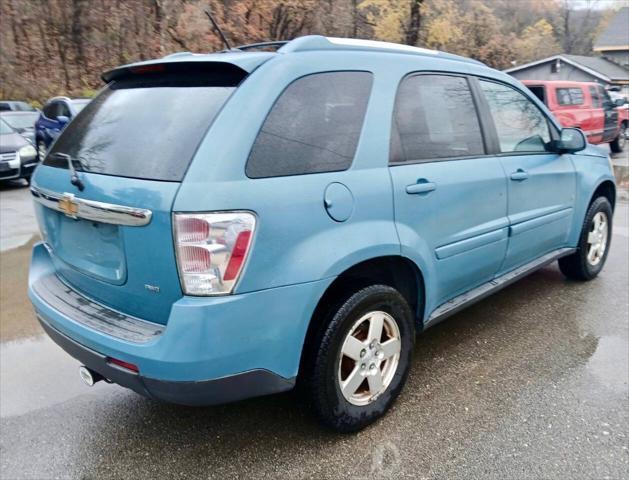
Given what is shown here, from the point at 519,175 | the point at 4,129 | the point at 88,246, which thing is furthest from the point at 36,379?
the point at 4,129

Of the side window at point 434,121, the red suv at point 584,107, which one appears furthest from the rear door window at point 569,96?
the side window at point 434,121

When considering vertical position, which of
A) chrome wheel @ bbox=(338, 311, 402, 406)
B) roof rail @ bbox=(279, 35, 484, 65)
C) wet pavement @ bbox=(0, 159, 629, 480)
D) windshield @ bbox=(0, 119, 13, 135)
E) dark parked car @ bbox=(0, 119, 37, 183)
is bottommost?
dark parked car @ bbox=(0, 119, 37, 183)

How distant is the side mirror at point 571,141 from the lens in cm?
402

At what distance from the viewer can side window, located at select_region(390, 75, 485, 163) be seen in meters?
2.81

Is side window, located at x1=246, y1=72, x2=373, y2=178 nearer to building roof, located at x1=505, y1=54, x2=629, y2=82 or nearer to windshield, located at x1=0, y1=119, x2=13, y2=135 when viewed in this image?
windshield, located at x1=0, y1=119, x2=13, y2=135

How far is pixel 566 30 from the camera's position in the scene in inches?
2670

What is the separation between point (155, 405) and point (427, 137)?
2142mm

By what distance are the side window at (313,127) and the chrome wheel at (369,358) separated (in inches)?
31.3

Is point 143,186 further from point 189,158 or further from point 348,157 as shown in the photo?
point 348,157

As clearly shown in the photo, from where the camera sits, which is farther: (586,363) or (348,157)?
(586,363)

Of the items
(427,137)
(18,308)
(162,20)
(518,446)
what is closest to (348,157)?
(427,137)

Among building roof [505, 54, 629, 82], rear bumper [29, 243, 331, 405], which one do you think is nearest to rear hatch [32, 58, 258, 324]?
rear bumper [29, 243, 331, 405]

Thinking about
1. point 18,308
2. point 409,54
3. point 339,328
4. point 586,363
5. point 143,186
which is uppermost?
point 409,54

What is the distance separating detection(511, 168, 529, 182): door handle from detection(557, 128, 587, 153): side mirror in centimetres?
61
